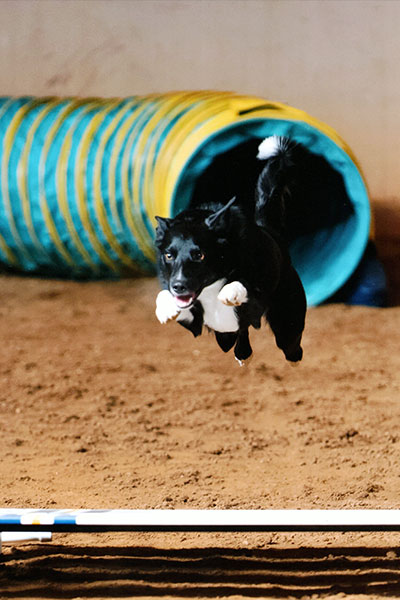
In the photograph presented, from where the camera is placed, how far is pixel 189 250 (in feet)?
3.71

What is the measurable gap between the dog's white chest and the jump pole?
3.20 ft

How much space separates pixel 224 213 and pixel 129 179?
94 centimetres

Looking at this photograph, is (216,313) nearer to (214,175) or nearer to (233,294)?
(233,294)

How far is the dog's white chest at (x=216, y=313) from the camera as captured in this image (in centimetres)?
122

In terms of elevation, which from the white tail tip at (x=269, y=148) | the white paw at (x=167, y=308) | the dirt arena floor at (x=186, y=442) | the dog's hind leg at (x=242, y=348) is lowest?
the dirt arena floor at (x=186, y=442)

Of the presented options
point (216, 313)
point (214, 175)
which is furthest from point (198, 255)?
point (214, 175)

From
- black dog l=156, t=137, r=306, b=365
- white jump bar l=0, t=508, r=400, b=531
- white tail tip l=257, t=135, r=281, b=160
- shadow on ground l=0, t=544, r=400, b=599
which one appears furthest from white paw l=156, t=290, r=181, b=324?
shadow on ground l=0, t=544, r=400, b=599

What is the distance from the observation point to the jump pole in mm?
2092

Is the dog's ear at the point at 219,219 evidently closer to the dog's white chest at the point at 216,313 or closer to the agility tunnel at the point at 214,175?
the dog's white chest at the point at 216,313

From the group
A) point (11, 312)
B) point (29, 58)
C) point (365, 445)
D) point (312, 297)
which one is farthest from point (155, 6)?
point (11, 312)

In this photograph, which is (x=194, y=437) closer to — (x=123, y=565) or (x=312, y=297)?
(x=123, y=565)

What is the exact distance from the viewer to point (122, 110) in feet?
9.11

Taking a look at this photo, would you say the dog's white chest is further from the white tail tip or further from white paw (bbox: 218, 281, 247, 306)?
the white tail tip

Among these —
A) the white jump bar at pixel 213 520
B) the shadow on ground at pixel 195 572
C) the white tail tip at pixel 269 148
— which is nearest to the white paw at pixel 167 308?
the white tail tip at pixel 269 148
